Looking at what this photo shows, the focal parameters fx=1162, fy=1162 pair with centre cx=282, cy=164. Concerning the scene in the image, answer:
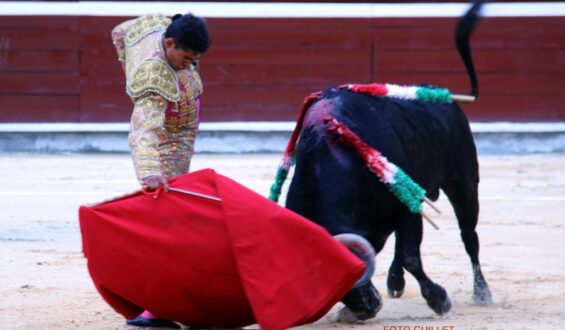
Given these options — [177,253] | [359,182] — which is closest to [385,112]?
[359,182]

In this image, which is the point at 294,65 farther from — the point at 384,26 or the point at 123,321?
the point at 123,321

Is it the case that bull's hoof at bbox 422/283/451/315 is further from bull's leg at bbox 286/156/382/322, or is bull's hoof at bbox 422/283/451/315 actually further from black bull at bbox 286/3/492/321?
bull's leg at bbox 286/156/382/322

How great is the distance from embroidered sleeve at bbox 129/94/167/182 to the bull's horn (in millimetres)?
570

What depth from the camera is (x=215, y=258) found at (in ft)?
10.4

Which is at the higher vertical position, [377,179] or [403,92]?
[403,92]

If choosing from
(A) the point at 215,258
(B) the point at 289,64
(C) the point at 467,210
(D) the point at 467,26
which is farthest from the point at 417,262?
(B) the point at 289,64

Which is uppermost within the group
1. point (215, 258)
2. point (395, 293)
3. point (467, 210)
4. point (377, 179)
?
point (377, 179)

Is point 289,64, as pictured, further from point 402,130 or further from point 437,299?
point 437,299

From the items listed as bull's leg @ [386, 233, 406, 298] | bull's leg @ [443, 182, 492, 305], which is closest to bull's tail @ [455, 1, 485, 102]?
bull's leg @ [443, 182, 492, 305]

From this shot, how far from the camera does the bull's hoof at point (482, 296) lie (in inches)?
164

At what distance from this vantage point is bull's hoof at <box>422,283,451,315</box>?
3.79 meters

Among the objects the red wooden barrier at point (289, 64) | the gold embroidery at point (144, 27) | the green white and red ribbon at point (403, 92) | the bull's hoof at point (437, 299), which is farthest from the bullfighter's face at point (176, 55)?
the red wooden barrier at point (289, 64)

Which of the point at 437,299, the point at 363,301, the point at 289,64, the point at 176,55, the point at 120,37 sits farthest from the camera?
the point at 289,64

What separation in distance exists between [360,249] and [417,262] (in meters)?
0.60
